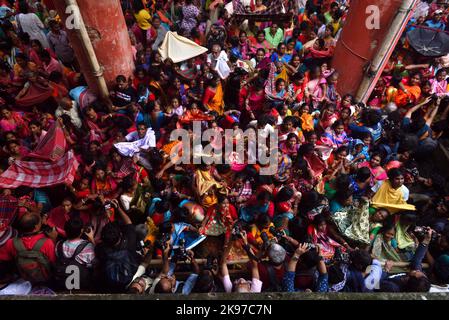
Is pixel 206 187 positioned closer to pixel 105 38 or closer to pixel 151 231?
pixel 151 231

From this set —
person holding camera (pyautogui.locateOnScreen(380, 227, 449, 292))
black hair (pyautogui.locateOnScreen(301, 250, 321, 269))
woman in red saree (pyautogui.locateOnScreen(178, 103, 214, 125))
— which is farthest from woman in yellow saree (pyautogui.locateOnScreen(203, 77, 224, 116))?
person holding camera (pyautogui.locateOnScreen(380, 227, 449, 292))

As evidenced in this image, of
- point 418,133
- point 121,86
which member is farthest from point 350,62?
point 121,86

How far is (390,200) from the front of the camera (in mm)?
4215

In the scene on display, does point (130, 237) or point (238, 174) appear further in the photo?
point (238, 174)

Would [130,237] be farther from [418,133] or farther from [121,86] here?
[418,133]

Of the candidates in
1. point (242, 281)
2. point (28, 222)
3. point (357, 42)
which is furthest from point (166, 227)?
point (357, 42)

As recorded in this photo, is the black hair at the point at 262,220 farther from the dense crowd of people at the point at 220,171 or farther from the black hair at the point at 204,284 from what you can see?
the black hair at the point at 204,284

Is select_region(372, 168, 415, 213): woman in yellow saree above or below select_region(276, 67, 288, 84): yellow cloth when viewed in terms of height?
below

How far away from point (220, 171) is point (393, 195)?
246 centimetres

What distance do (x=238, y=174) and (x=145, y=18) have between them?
15.1 ft

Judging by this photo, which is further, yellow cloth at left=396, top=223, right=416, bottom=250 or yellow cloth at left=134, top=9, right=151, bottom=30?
yellow cloth at left=134, top=9, right=151, bottom=30

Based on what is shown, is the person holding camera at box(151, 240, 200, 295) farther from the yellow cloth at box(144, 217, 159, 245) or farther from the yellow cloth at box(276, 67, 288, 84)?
the yellow cloth at box(276, 67, 288, 84)

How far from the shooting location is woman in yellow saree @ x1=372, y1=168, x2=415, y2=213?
415cm

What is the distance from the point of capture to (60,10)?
4.67m
